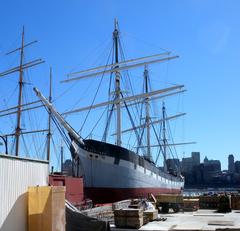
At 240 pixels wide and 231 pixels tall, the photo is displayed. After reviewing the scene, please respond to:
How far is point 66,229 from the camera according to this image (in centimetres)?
1872

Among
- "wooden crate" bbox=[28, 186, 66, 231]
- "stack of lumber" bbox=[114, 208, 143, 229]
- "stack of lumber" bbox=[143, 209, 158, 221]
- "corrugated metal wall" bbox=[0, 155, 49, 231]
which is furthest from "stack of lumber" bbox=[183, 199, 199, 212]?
"corrugated metal wall" bbox=[0, 155, 49, 231]

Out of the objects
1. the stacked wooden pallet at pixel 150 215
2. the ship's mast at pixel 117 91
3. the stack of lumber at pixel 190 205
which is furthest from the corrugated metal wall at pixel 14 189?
the ship's mast at pixel 117 91

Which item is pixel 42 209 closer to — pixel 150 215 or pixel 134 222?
pixel 134 222

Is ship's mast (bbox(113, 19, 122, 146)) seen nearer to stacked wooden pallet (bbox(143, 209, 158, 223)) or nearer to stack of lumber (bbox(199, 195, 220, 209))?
stack of lumber (bbox(199, 195, 220, 209))

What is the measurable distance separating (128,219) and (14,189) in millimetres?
8725

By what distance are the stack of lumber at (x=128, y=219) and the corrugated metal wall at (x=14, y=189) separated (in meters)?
6.90

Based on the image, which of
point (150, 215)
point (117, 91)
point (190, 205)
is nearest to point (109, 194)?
point (190, 205)

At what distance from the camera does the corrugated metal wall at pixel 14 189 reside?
15.3 meters

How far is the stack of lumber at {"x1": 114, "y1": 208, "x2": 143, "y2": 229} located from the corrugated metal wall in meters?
6.90

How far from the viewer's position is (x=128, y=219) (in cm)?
2278

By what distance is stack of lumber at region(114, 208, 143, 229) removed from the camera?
22.7 m

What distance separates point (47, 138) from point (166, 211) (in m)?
32.9

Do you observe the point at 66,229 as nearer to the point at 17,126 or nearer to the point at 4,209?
the point at 4,209

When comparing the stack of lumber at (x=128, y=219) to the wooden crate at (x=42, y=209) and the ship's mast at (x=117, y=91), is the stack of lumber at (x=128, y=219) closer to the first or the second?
the wooden crate at (x=42, y=209)
